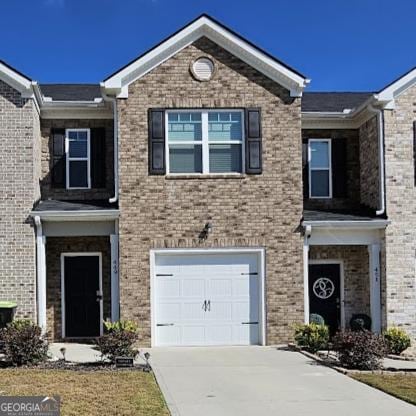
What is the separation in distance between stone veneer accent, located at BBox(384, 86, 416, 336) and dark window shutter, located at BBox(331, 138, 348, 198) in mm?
1988

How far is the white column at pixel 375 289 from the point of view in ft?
63.1

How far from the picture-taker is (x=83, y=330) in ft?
64.9

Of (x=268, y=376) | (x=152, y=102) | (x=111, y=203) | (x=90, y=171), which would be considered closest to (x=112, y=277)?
(x=111, y=203)

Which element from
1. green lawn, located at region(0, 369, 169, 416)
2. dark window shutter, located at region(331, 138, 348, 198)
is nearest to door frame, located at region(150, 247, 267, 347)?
dark window shutter, located at region(331, 138, 348, 198)

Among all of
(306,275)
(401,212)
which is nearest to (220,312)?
(306,275)

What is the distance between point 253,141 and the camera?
60.8 ft

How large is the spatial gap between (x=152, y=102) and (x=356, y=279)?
23.9 ft

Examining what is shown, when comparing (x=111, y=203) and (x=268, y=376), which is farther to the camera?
(x=111, y=203)

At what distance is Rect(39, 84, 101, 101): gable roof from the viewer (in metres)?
21.2

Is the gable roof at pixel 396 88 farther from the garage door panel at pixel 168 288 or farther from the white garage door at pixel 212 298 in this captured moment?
the garage door panel at pixel 168 288

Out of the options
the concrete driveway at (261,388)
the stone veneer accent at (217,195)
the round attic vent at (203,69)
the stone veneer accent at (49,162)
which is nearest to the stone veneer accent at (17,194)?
the stone veneer accent at (49,162)

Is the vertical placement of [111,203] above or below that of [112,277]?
above

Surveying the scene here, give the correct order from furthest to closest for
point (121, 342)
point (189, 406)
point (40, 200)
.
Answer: point (40, 200) → point (121, 342) → point (189, 406)

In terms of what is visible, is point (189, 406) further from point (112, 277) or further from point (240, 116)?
point (240, 116)
